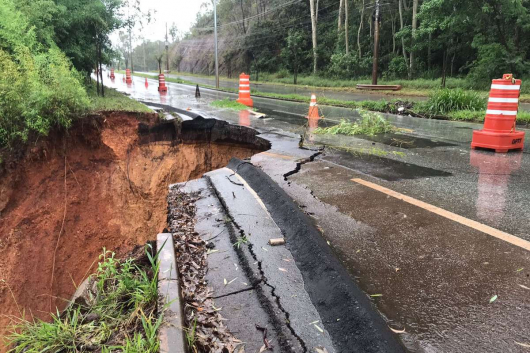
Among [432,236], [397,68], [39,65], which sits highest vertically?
[397,68]

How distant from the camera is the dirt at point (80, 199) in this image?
25.0 ft

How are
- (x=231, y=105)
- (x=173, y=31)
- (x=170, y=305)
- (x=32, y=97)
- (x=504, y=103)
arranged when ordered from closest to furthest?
(x=170, y=305), (x=504, y=103), (x=32, y=97), (x=231, y=105), (x=173, y=31)

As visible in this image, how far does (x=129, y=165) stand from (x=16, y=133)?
10.2 ft

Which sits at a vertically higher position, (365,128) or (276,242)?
(365,128)

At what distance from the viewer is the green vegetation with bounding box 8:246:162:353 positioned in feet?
7.14

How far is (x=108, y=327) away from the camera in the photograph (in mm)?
2391

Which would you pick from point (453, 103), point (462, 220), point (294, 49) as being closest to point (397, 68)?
point (294, 49)

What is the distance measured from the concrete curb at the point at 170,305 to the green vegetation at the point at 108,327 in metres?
0.05

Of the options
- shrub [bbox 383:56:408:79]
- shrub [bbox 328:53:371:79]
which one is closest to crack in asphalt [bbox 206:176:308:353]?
shrub [bbox 383:56:408:79]

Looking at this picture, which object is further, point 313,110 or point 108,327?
point 313,110

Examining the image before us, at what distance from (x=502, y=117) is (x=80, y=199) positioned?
9.52 meters

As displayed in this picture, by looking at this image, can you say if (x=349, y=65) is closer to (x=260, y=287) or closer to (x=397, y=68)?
(x=397, y=68)

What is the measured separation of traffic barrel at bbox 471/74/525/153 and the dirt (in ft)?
16.0

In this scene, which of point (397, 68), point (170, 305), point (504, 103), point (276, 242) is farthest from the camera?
point (397, 68)
